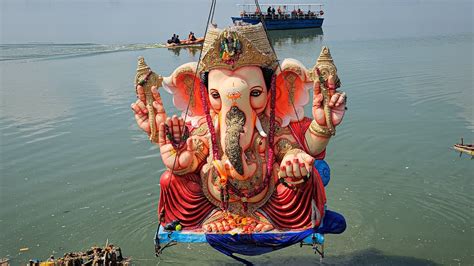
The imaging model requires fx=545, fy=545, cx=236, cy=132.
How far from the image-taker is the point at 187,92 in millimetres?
5742

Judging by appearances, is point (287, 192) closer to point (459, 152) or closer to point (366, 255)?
point (366, 255)

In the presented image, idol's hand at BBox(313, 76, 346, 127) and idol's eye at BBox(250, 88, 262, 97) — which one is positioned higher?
idol's eye at BBox(250, 88, 262, 97)

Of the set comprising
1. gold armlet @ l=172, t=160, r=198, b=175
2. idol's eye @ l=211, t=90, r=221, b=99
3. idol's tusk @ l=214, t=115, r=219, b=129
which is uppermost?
idol's eye @ l=211, t=90, r=221, b=99

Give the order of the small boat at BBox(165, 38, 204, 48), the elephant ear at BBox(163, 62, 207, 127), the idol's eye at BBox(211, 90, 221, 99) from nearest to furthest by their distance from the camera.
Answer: the idol's eye at BBox(211, 90, 221, 99), the elephant ear at BBox(163, 62, 207, 127), the small boat at BBox(165, 38, 204, 48)

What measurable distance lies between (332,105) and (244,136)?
89 centimetres

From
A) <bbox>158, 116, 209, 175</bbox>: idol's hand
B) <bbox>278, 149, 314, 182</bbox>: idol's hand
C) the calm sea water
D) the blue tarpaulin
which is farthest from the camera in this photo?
the calm sea water

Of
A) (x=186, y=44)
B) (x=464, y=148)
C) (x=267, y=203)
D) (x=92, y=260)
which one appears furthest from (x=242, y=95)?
(x=186, y=44)

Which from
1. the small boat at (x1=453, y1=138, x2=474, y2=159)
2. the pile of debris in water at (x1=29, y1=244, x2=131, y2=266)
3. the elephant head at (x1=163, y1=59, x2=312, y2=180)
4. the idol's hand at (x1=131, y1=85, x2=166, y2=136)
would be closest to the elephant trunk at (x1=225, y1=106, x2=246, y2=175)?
the elephant head at (x1=163, y1=59, x2=312, y2=180)

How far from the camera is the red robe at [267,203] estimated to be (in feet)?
17.4

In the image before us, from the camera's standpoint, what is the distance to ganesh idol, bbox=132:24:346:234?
17.1 ft

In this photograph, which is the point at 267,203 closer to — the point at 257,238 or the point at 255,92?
the point at 257,238

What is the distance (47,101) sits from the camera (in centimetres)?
1489

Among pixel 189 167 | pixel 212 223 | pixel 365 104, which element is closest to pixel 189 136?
pixel 189 167

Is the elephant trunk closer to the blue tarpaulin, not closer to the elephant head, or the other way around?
the elephant head
